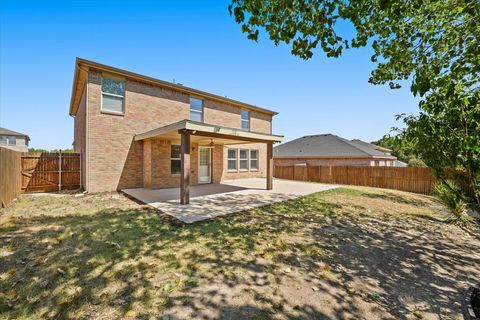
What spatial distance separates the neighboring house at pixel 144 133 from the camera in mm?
9922

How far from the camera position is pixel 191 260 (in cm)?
374

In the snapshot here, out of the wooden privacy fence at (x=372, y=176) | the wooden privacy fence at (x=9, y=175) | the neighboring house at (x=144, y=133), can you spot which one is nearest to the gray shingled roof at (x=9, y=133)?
the neighboring house at (x=144, y=133)

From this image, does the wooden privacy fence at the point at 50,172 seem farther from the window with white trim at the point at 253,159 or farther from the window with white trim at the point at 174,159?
the window with white trim at the point at 253,159

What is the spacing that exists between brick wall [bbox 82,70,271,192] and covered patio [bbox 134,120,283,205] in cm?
11

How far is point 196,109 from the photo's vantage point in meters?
14.0

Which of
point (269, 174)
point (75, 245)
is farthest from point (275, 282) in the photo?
point (269, 174)

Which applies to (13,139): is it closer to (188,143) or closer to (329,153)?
(188,143)

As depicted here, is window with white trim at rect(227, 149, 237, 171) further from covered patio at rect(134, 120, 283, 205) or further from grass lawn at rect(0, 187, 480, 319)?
grass lawn at rect(0, 187, 480, 319)

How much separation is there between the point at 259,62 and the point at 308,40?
7386 millimetres

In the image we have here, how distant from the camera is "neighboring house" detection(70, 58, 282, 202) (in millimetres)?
9922

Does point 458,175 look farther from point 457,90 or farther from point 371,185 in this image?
point 371,185

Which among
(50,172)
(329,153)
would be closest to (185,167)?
(50,172)

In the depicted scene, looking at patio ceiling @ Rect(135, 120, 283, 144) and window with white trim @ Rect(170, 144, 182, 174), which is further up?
patio ceiling @ Rect(135, 120, 283, 144)

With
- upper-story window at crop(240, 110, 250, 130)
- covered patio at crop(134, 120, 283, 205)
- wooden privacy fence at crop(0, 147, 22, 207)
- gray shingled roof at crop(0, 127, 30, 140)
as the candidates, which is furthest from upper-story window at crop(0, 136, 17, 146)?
upper-story window at crop(240, 110, 250, 130)
